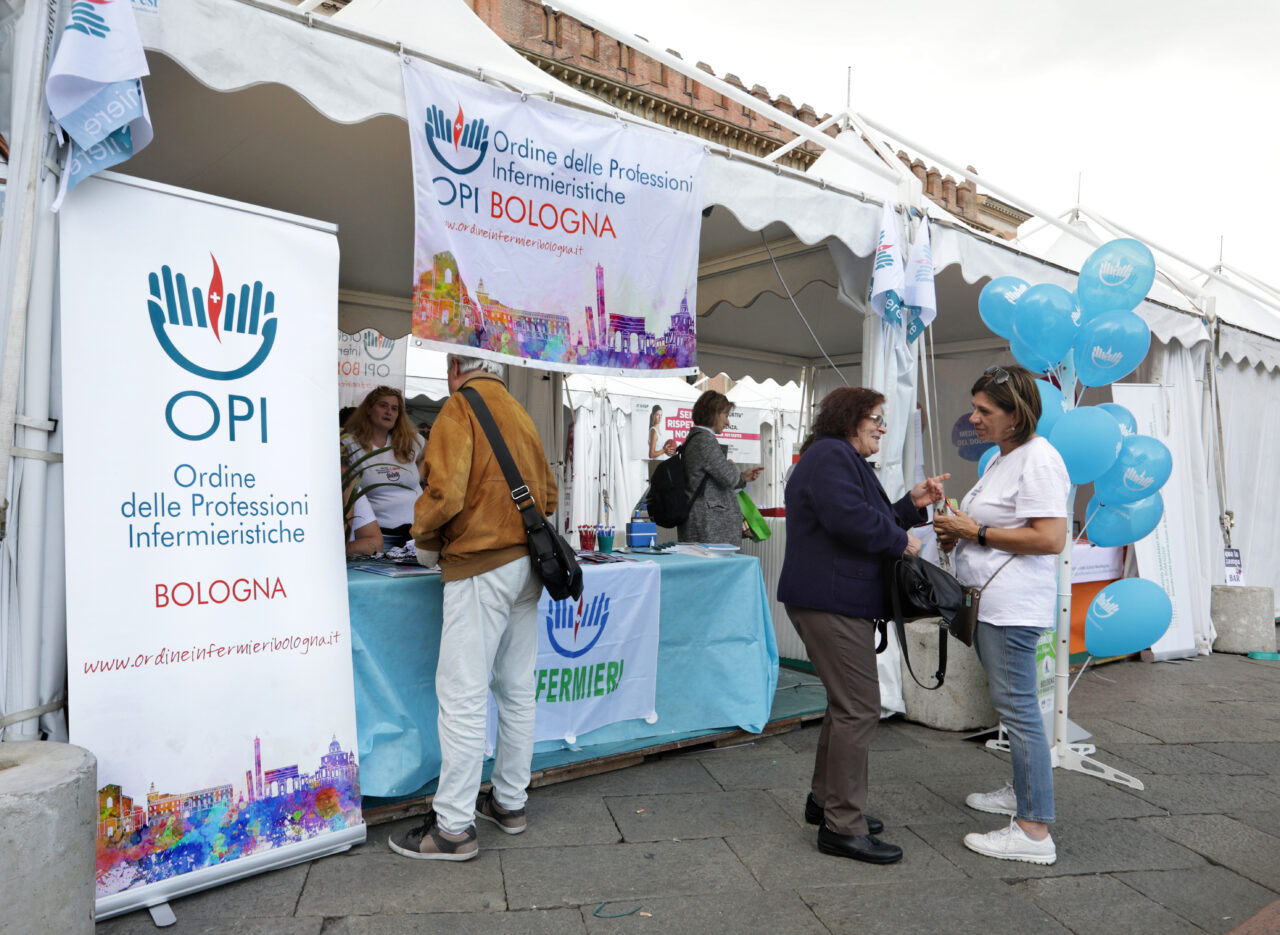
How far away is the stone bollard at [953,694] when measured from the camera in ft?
14.3

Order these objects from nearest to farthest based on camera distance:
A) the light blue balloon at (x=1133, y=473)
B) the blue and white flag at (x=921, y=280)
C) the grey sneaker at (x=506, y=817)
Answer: the grey sneaker at (x=506, y=817), the light blue balloon at (x=1133, y=473), the blue and white flag at (x=921, y=280)

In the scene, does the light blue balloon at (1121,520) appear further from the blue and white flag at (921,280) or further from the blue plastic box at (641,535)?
the blue plastic box at (641,535)

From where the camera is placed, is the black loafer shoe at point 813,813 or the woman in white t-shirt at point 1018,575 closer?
the woman in white t-shirt at point 1018,575

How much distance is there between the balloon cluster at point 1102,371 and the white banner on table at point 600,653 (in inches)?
67.9

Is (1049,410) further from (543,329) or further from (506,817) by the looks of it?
(506,817)

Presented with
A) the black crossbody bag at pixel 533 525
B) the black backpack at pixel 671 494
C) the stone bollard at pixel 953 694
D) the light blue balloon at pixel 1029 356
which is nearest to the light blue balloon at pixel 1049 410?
the light blue balloon at pixel 1029 356

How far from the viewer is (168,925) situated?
224cm

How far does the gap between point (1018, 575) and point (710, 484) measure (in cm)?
220

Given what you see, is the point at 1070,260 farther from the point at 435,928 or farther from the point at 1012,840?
the point at 435,928

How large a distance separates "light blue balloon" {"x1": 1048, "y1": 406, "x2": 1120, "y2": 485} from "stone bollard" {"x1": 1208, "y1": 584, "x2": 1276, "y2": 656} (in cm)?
410

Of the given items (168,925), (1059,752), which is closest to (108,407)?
(168,925)

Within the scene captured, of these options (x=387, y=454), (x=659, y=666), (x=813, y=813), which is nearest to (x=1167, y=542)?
(x=659, y=666)

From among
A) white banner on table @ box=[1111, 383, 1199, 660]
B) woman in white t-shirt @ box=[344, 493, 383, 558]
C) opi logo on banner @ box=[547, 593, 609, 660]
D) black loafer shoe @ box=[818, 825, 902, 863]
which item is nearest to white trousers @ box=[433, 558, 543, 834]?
opi logo on banner @ box=[547, 593, 609, 660]

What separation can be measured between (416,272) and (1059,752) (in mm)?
3394
